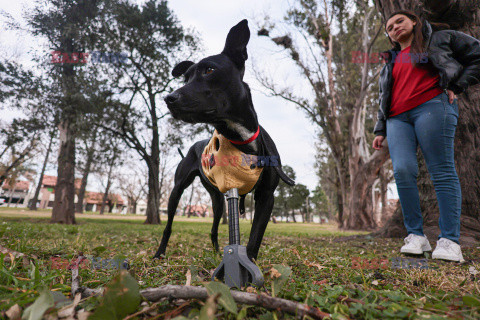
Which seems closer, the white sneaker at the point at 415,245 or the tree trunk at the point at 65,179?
the white sneaker at the point at 415,245

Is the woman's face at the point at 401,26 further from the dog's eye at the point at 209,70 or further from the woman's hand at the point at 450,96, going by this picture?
the dog's eye at the point at 209,70

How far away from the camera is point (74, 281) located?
3.47ft

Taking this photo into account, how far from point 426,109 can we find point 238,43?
6.99ft

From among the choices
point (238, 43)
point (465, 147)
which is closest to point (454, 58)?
point (465, 147)

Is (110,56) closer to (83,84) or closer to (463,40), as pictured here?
(83,84)

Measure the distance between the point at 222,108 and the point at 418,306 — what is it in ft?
4.12

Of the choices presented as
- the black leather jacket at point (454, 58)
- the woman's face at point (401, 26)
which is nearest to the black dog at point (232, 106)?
the black leather jacket at point (454, 58)

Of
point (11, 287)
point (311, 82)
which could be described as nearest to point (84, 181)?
point (311, 82)

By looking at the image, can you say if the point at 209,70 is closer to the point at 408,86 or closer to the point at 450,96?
the point at 408,86

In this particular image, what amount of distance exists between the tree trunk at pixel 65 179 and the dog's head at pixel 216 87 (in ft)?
38.0

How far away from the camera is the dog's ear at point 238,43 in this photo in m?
1.55

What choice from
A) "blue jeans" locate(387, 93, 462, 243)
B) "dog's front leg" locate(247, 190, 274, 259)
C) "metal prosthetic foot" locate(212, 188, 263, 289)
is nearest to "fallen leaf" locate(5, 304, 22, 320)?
"metal prosthetic foot" locate(212, 188, 263, 289)

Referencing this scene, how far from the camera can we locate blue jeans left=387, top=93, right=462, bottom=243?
95.0 inches

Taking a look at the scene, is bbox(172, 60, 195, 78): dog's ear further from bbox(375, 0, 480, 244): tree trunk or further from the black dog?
bbox(375, 0, 480, 244): tree trunk
